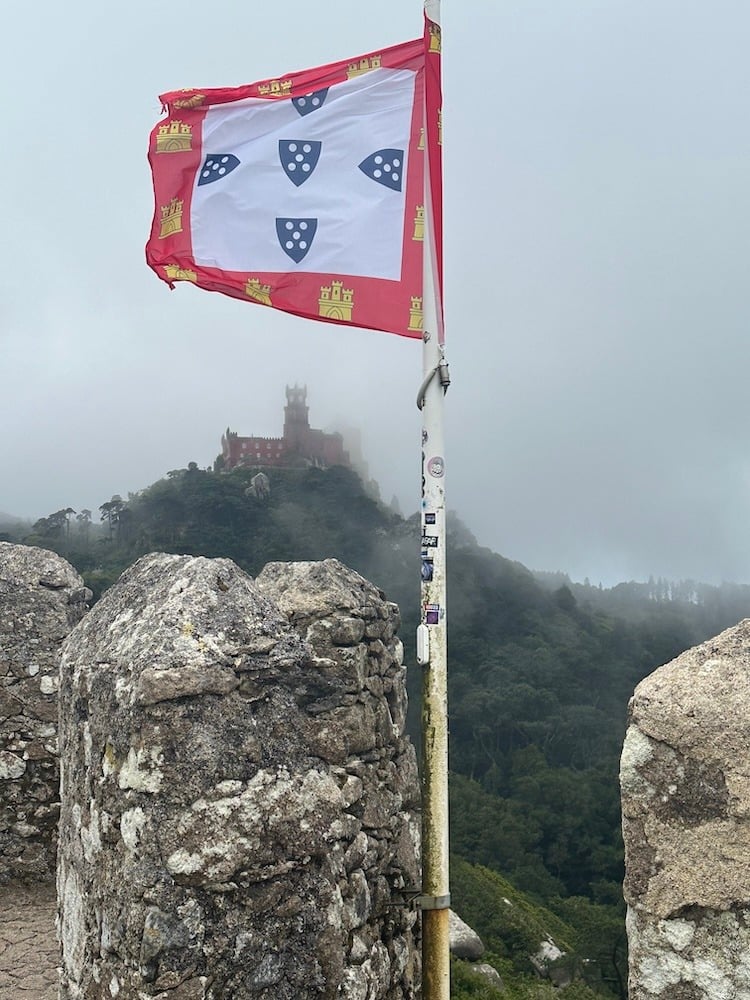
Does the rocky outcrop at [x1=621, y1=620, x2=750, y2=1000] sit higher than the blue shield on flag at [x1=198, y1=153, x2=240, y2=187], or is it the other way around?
the blue shield on flag at [x1=198, y1=153, x2=240, y2=187]

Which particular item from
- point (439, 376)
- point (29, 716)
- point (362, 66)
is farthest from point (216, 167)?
point (29, 716)

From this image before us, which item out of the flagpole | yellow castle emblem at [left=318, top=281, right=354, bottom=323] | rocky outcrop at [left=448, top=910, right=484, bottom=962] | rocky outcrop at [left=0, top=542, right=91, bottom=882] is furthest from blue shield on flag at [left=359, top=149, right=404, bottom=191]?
rocky outcrop at [left=448, top=910, right=484, bottom=962]

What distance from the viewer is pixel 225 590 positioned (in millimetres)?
3490

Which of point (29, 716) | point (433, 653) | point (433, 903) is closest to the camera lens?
point (433, 903)

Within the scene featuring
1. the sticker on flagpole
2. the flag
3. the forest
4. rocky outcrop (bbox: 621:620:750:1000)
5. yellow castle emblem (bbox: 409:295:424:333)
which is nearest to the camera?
rocky outcrop (bbox: 621:620:750:1000)

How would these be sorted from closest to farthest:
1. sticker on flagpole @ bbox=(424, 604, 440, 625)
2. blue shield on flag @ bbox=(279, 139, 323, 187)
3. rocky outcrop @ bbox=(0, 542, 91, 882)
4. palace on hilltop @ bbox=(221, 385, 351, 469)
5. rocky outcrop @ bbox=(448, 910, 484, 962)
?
sticker on flagpole @ bbox=(424, 604, 440, 625)
blue shield on flag @ bbox=(279, 139, 323, 187)
rocky outcrop @ bbox=(0, 542, 91, 882)
rocky outcrop @ bbox=(448, 910, 484, 962)
palace on hilltop @ bbox=(221, 385, 351, 469)

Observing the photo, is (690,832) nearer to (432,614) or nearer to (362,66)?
(432,614)

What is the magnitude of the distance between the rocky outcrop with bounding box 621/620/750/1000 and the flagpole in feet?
5.50

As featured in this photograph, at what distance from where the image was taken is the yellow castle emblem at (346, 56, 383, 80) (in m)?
4.96

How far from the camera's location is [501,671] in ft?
163

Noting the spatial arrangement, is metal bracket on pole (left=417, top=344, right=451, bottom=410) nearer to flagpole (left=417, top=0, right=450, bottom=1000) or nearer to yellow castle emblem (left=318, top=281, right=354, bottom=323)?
flagpole (left=417, top=0, right=450, bottom=1000)

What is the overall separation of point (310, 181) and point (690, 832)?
392 centimetres

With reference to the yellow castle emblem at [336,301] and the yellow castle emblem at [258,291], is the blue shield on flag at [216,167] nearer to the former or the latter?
the yellow castle emblem at [258,291]

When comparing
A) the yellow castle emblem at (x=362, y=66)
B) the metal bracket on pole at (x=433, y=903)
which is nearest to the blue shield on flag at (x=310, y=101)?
the yellow castle emblem at (x=362, y=66)
